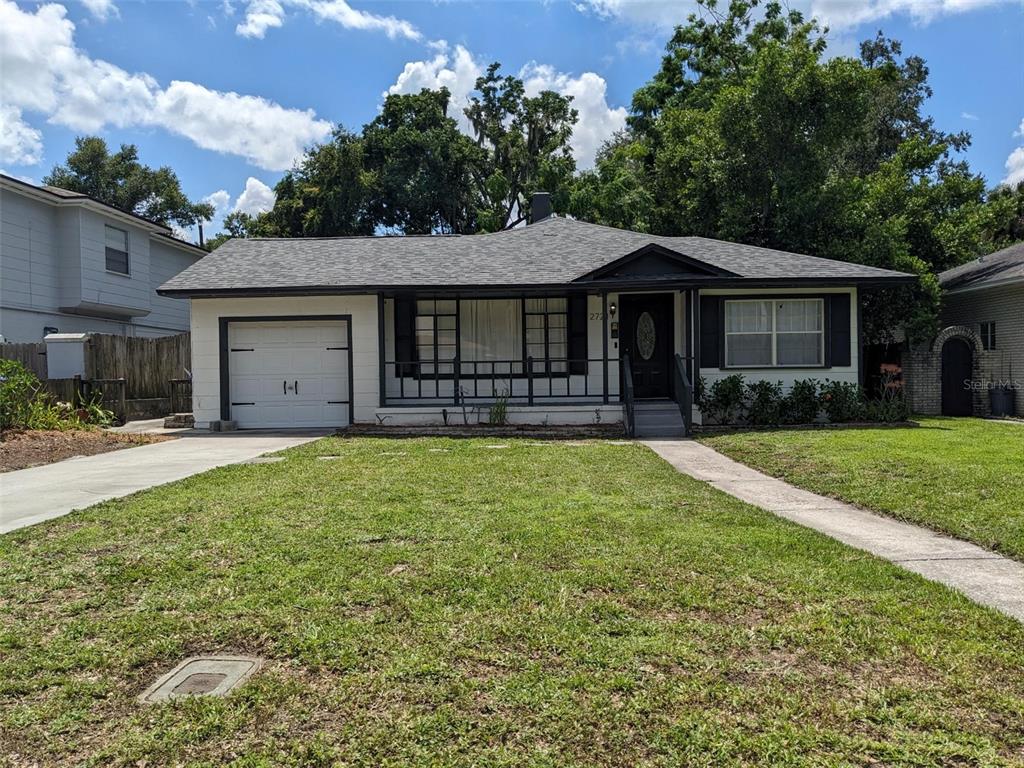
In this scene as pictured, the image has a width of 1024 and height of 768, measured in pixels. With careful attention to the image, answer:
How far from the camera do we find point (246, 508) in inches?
241

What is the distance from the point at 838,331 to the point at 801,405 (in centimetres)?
190

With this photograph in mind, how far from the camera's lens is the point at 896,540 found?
5219 mm

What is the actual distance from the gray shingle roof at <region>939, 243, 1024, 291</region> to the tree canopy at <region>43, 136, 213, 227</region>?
3763 centimetres

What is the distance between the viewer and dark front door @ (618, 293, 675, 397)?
14891 millimetres

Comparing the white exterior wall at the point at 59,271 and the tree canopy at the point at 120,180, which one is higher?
the tree canopy at the point at 120,180

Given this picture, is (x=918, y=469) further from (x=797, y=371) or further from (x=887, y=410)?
(x=797, y=371)

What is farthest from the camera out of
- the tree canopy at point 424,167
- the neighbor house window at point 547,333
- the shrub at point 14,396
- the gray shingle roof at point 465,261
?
the tree canopy at point 424,167

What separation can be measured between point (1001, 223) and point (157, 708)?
27.9 meters

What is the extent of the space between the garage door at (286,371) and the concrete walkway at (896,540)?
869 centimetres

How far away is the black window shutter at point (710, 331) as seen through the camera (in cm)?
1420

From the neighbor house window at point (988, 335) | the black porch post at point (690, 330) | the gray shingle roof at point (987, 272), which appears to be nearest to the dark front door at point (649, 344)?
the black porch post at point (690, 330)

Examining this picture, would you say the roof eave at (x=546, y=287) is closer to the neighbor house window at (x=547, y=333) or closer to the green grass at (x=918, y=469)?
the neighbor house window at (x=547, y=333)

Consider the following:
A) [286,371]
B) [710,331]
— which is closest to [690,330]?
[710,331]

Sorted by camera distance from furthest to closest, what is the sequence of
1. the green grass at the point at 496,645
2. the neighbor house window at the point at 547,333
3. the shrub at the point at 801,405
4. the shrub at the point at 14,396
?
the neighbor house window at the point at 547,333
the shrub at the point at 801,405
the shrub at the point at 14,396
the green grass at the point at 496,645
